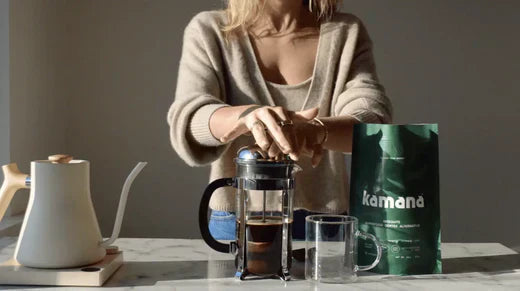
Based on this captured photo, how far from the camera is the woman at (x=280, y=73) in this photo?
145 cm

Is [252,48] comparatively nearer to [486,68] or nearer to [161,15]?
[161,15]

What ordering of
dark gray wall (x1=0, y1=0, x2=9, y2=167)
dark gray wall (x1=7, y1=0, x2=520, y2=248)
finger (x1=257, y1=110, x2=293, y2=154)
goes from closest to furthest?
finger (x1=257, y1=110, x2=293, y2=154) → dark gray wall (x1=0, y1=0, x2=9, y2=167) → dark gray wall (x1=7, y1=0, x2=520, y2=248)

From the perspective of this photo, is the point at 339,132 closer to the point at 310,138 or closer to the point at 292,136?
the point at 310,138

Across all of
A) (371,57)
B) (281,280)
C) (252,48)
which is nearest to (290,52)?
(252,48)

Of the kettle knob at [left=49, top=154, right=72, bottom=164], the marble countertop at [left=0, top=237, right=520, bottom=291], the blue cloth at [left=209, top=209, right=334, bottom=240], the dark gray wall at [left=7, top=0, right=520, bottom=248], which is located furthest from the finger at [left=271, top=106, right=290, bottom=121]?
the dark gray wall at [left=7, top=0, right=520, bottom=248]

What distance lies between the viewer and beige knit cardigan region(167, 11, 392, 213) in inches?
57.7

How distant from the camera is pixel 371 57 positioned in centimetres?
156

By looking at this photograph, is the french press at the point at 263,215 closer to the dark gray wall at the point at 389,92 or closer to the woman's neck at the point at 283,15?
the woman's neck at the point at 283,15

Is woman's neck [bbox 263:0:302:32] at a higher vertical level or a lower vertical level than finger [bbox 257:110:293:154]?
higher

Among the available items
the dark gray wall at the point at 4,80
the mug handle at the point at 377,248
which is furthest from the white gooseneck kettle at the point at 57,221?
the dark gray wall at the point at 4,80

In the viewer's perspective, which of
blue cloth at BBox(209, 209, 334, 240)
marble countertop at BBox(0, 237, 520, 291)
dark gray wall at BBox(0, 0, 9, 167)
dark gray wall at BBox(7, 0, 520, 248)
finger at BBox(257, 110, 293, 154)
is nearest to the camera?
marble countertop at BBox(0, 237, 520, 291)

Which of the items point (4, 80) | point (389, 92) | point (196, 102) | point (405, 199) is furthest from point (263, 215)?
point (389, 92)

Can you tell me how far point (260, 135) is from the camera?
3.37 feet

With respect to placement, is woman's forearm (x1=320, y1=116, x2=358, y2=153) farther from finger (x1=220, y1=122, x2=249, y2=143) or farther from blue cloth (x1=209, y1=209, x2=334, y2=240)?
blue cloth (x1=209, y1=209, x2=334, y2=240)
